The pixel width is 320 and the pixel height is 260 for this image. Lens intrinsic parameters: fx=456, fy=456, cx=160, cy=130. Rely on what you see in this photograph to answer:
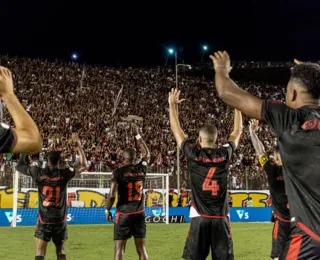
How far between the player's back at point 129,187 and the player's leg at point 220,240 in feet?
9.69

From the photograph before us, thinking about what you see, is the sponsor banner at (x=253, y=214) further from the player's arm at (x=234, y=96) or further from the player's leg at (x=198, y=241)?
the player's arm at (x=234, y=96)

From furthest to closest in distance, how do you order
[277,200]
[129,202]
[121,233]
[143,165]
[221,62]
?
[143,165]
[129,202]
[121,233]
[277,200]
[221,62]

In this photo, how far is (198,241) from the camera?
543 centimetres

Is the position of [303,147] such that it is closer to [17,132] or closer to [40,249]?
[17,132]

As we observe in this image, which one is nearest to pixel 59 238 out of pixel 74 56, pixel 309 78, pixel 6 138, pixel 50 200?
pixel 50 200

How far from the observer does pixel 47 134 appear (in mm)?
27234

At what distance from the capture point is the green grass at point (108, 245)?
11.1 m

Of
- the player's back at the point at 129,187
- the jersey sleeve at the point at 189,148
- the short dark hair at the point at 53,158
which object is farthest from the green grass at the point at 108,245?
the jersey sleeve at the point at 189,148

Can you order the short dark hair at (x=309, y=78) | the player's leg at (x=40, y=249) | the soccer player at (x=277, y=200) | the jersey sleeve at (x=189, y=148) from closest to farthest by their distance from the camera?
the short dark hair at (x=309, y=78)
the jersey sleeve at (x=189, y=148)
the soccer player at (x=277, y=200)
the player's leg at (x=40, y=249)

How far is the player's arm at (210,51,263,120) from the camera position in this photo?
9.55ft

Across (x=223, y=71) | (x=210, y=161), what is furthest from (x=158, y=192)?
(x=223, y=71)

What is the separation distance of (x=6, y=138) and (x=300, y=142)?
184 centimetres

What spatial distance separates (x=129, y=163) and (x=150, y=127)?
80.1 feet

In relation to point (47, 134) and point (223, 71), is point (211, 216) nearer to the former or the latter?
point (223, 71)
